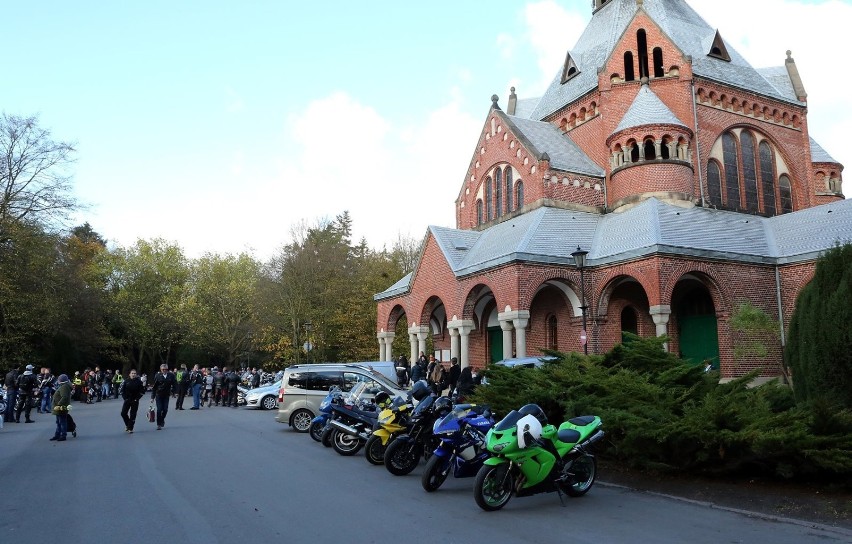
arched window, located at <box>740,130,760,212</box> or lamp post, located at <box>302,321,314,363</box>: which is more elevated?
arched window, located at <box>740,130,760,212</box>

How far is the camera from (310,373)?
619 inches

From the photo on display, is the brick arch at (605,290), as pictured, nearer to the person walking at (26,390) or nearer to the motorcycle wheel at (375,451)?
the motorcycle wheel at (375,451)

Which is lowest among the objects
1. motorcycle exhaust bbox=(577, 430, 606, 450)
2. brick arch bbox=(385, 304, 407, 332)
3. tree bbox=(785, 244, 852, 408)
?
motorcycle exhaust bbox=(577, 430, 606, 450)

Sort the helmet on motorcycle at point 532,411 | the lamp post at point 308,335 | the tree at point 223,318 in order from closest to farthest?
the helmet on motorcycle at point 532,411, the lamp post at point 308,335, the tree at point 223,318

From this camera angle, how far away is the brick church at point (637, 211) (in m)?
21.2

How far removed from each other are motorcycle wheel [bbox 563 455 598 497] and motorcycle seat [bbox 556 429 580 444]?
0.41 m

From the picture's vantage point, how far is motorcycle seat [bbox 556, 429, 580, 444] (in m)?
7.38

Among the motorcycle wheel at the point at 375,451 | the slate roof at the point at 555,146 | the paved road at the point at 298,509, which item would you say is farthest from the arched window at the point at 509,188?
the motorcycle wheel at the point at 375,451

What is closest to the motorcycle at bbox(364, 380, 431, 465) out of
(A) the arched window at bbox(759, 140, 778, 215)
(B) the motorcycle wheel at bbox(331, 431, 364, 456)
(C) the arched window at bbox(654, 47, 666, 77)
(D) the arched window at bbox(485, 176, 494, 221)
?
(B) the motorcycle wheel at bbox(331, 431, 364, 456)

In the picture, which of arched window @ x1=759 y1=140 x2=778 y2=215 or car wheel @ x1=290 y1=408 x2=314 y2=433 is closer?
car wheel @ x1=290 y1=408 x2=314 y2=433

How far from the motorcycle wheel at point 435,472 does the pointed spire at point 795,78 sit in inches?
1243

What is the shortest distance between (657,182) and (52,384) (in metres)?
25.5

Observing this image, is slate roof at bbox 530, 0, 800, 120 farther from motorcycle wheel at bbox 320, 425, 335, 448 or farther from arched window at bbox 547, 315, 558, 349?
motorcycle wheel at bbox 320, 425, 335, 448

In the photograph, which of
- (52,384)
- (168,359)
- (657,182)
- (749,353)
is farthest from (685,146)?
(168,359)
